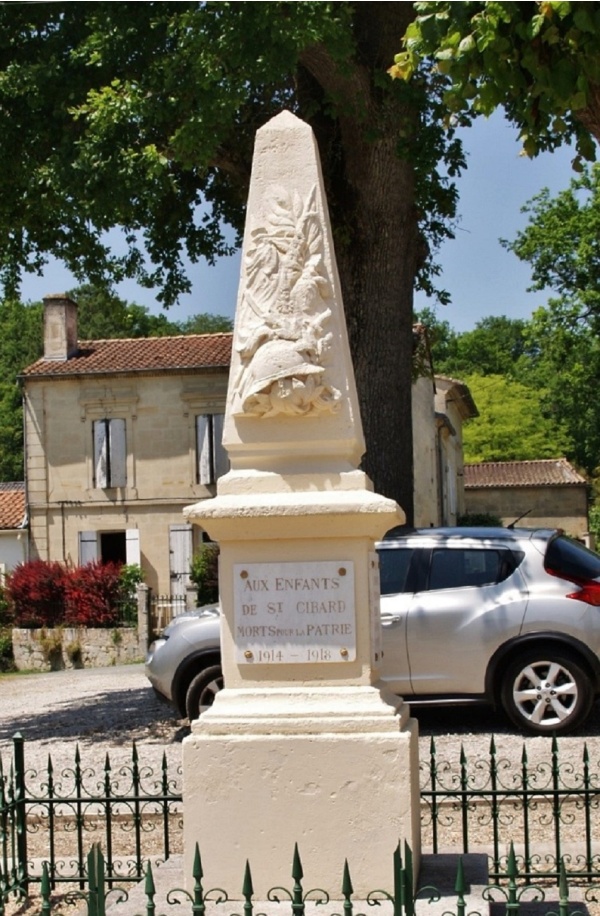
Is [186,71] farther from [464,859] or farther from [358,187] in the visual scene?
[464,859]

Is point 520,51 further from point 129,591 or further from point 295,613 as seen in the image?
point 129,591

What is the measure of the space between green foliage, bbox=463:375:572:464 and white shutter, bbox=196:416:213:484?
28.8 metres

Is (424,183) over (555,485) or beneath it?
over

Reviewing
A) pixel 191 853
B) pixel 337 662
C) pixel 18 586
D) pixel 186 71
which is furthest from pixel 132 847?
pixel 18 586

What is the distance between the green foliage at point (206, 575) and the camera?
1175 inches

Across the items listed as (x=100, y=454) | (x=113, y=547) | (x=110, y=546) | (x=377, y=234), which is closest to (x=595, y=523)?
(x=113, y=547)

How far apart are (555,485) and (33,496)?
21.8 meters

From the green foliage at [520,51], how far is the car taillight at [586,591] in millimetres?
5348

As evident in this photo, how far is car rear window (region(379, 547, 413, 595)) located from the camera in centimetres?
1091

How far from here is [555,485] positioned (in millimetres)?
47688

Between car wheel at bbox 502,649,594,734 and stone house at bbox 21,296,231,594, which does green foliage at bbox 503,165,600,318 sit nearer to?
stone house at bbox 21,296,231,594

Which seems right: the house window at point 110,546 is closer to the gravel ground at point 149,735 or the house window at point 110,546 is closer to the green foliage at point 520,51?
the gravel ground at point 149,735

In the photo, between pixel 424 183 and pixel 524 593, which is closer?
pixel 524 593

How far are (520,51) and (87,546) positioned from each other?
1197 inches
